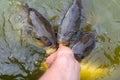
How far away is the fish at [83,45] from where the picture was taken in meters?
1.98

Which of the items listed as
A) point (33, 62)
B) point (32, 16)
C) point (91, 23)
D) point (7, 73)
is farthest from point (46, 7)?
point (7, 73)

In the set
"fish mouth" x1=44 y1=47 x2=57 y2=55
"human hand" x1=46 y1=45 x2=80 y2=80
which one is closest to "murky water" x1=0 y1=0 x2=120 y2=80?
"fish mouth" x1=44 y1=47 x2=57 y2=55

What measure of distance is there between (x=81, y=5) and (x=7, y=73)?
826mm

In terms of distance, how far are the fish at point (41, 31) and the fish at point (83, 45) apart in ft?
0.50

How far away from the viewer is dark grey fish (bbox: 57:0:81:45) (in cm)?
205

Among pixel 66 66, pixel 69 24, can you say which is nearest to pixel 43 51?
pixel 69 24

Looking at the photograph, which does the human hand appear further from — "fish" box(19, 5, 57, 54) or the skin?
"fish" box(19, 5, 57, 54)

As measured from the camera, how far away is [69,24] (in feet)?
6.89

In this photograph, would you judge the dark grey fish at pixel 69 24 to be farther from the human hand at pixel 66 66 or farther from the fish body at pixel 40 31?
the human hand at pixel 66 66

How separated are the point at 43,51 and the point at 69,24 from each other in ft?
0.92

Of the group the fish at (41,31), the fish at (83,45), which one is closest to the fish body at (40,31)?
the fish at (41,31)

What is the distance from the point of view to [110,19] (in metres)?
2.36

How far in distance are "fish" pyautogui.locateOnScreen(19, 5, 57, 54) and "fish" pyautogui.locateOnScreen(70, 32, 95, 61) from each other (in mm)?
152

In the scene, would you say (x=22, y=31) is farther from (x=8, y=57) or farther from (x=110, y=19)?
(x=110, y=19)
